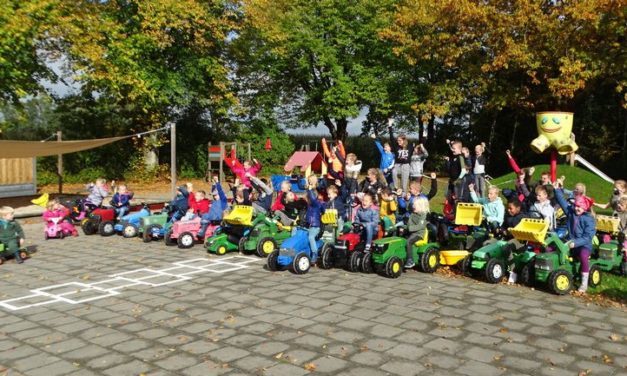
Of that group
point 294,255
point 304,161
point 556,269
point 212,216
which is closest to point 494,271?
point 556,269

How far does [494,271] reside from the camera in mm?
8953

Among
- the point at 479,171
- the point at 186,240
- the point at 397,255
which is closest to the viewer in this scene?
the point at 397,255

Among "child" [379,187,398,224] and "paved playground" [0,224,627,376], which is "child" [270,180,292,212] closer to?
"child" [379,187,398,224]

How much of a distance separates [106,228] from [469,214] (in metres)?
8.88

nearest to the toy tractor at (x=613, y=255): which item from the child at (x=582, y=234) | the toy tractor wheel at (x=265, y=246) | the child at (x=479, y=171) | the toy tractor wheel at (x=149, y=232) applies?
the child at (x=582, y=234)

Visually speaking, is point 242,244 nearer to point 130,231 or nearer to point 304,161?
point 130,231

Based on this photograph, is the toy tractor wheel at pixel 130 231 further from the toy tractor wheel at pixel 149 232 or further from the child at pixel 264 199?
the child at pixel 264 199

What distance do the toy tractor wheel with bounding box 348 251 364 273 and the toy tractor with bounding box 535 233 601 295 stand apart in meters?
2.82

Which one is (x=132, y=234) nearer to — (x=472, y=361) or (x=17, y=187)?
(x=472, y=361)

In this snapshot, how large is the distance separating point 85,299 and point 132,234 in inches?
230

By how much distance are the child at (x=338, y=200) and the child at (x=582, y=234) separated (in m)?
4.06

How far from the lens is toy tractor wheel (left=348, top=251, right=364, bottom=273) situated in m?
9.72

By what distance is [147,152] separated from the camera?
1172 inches

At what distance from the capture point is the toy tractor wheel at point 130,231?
1386cm
